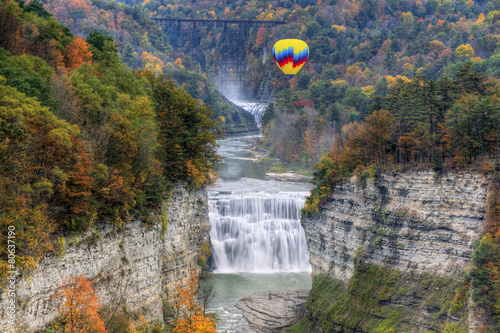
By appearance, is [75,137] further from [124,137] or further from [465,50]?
[465,50]

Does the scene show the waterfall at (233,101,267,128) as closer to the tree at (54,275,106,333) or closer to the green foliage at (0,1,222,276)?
the green foliage at (0,1,222,276)

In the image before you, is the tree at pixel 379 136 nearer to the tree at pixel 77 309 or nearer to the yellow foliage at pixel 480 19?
the tree at pixel 77 309

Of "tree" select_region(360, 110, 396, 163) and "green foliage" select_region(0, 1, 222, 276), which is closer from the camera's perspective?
"green foliage" select_region(0, 1, 222, 276)

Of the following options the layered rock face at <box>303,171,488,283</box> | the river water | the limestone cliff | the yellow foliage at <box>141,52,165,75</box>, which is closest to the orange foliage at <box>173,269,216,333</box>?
the limestone cliff

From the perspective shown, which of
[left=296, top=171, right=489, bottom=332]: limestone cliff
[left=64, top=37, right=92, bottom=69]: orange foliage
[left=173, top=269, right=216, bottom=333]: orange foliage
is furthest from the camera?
[left=296, top=171, right=489, bottom=332]: limestone cliff

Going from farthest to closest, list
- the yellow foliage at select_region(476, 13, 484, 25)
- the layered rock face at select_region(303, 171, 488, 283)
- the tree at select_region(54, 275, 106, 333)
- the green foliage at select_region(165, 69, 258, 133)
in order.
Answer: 1. the yellow foliage at select_region(476, 13, 484, 25)
2. the green foliage at select_region(165, 69, 258, 133)
3. the layered rock face at select_region(303, 171, 488, 283)
4. the tree at select_region(54, 275, 106, 333)

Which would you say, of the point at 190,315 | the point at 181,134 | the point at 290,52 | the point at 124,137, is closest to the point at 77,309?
the point at 124,137

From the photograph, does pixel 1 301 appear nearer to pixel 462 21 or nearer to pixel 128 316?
pixel 128 316

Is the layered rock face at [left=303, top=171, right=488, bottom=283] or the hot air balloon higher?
the hot air balloon
